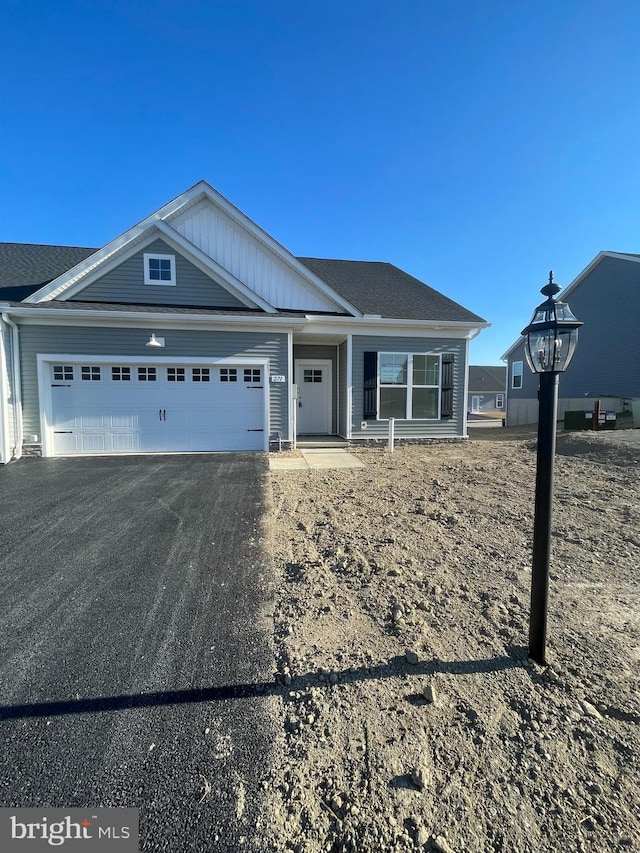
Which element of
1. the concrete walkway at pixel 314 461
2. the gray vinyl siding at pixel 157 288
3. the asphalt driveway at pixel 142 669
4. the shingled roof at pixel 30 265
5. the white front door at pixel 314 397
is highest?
the shingled roof at pixel 30 265

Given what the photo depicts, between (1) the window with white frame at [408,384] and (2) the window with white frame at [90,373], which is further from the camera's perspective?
(1) the window with white frame at [408,384]

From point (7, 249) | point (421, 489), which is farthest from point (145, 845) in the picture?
point (7, 249)

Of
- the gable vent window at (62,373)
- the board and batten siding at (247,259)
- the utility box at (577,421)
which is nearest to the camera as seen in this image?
the gable vent window at (62,373)

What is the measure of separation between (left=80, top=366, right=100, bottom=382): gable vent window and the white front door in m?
5.49

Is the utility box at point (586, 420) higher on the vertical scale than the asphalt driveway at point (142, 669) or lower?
higher

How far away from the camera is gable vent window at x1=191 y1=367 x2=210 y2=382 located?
8.91 metres

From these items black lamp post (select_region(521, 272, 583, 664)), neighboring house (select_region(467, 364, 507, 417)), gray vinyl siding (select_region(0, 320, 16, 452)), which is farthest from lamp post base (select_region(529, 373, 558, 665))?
neighboring house (select_region(467, 364, 507, 417))

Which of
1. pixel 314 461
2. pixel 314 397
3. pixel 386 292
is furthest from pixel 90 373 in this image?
pixel 386 292

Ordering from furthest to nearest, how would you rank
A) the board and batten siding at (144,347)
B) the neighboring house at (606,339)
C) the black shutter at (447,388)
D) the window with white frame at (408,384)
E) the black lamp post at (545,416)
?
the neighboring house at (606,339), the black shutter at (447,388), the window with white frame at (408,384), the board and batten siding at (144,347), the black lamp post at (545,416)

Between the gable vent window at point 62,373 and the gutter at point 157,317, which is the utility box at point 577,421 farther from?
the gable vent window at point 62,373

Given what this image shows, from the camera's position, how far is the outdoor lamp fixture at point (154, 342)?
327 inches

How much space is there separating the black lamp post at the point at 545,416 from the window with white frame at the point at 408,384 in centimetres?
809

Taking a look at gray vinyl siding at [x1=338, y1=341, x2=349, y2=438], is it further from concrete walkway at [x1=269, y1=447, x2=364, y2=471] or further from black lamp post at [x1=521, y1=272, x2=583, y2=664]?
black lamp post at [x1=521, y1=272, x2=583, y2=664]

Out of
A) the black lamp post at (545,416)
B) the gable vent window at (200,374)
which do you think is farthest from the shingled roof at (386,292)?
the black lamp post at (545,416)
